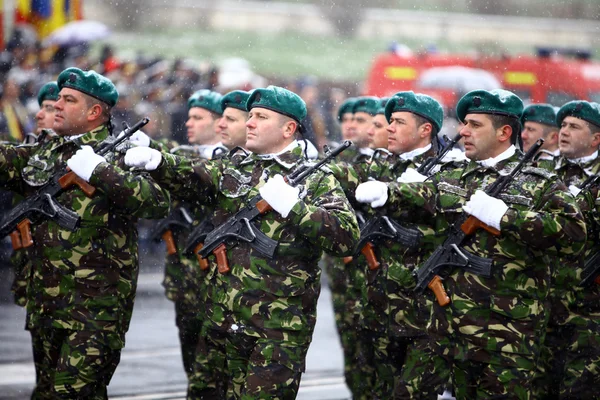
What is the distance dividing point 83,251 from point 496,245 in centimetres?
239

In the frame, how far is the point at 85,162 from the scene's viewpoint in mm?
7090

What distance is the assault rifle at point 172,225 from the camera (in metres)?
9.33

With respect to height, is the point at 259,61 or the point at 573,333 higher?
the point at 259,61

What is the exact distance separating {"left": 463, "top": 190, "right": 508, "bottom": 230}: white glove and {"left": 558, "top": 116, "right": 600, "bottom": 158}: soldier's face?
1827 millimetres

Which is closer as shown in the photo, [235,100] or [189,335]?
[235,100]

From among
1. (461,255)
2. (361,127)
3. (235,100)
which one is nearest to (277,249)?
(461,255)

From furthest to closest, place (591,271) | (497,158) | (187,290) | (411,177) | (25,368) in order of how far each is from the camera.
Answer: (25,368) < (187,290) < (591,271) < (411,177) < (497,158)

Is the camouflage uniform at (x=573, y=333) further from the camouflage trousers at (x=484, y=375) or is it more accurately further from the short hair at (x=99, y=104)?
the short hair at (x=99, y=104)

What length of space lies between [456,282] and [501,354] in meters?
0.46

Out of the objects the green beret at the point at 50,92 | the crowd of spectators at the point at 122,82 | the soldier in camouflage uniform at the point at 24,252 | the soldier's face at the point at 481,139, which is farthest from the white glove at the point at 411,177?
the crowd of spectators at the point at 122,82

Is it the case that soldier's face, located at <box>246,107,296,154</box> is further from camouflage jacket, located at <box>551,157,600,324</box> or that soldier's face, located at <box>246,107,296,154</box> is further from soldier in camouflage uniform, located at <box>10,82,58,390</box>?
camouflage jacket, located at <box>551,157,600,324</box>

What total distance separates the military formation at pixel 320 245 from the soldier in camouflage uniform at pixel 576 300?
0.01m

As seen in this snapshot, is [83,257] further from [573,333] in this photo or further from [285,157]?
[573,333]

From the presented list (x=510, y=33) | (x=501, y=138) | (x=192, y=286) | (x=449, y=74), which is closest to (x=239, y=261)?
(x=501, y=138)
